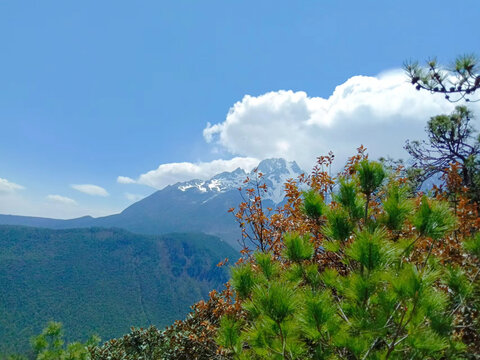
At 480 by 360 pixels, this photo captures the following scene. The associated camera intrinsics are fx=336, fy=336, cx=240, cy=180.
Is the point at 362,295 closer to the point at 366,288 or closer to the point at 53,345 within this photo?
the point at 366,288

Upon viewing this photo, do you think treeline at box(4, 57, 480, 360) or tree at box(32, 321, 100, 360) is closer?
treeline at box(4, 57, 480, 360)

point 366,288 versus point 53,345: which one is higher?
point 366,288

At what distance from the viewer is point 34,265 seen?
19200cm

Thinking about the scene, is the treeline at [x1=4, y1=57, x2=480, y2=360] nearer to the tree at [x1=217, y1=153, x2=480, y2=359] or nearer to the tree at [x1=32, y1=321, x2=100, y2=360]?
the tree at [x1=217, y1=153, x2=480, y2=359]

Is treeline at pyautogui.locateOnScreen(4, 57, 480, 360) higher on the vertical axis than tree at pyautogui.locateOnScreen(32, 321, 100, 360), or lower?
higher

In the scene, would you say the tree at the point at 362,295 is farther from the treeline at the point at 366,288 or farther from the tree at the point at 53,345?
the tree at the point at 53,345

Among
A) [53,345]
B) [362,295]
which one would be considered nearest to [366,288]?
[362,295]

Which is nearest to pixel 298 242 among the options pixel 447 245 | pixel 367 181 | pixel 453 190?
pixel 367 181

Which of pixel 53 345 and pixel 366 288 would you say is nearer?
pixel 366 288

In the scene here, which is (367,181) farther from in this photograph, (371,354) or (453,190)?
(453,190)

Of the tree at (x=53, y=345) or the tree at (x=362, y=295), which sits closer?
the tree at (x=362, y=295)

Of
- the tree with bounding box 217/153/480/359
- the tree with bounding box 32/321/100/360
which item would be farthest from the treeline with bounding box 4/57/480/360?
the tree with bounding box 32/321/100/360

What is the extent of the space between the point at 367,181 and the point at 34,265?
750 feet

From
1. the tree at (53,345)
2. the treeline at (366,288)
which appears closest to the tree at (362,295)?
the treeline at (366,288)
